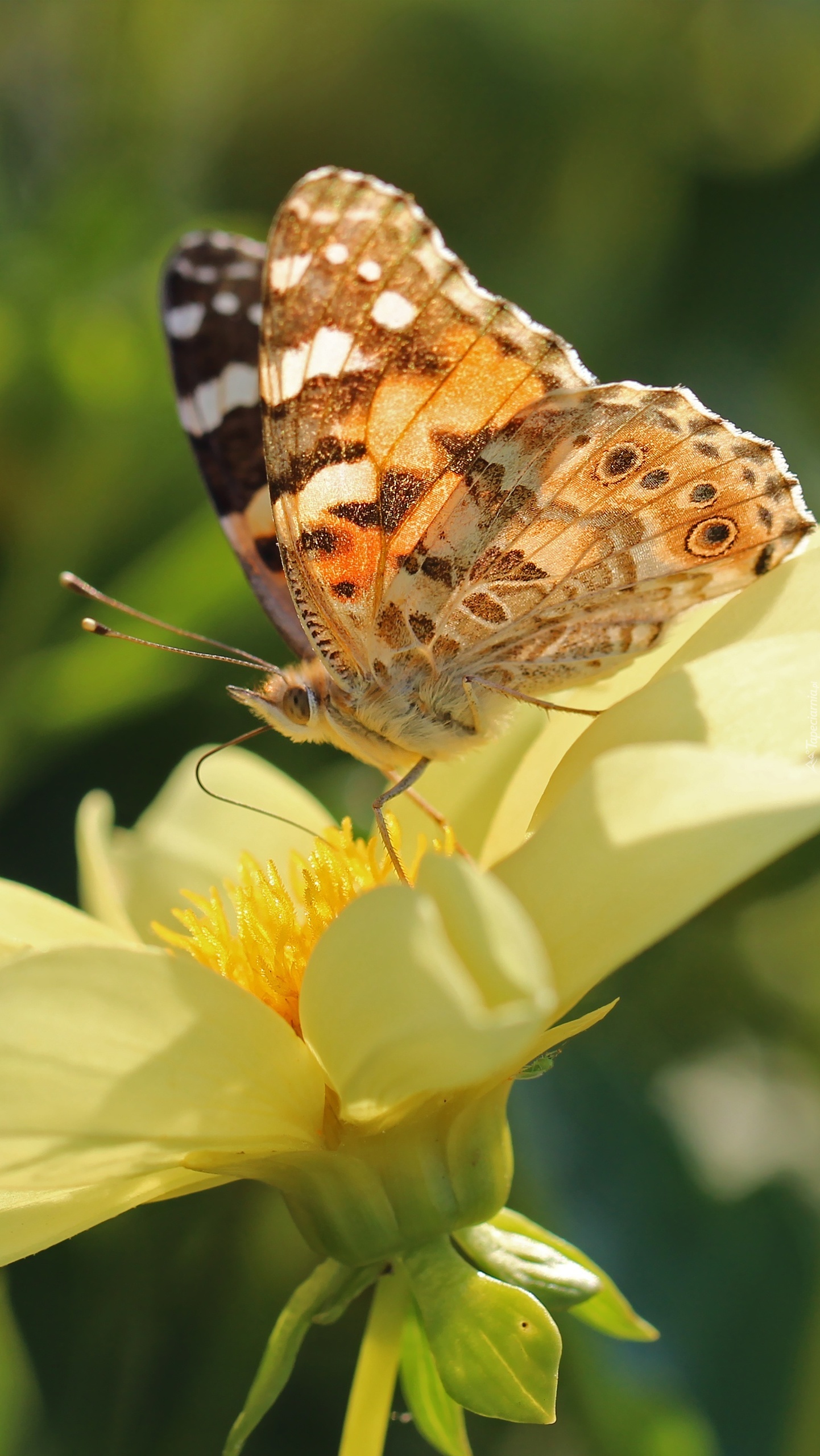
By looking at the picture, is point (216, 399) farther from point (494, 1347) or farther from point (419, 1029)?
point (494, 1347)

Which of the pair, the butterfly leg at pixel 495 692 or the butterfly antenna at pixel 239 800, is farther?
the butterfly antenna at pixel 239 800

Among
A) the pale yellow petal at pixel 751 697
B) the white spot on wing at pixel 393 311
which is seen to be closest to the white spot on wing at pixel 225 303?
the white spot on wing at pixel 393 311

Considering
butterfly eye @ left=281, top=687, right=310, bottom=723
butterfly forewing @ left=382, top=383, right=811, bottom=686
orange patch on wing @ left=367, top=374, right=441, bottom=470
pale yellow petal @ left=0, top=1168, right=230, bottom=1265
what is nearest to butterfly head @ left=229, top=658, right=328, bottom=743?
butterfly eye @ left=281, top=687, right=310, bottom=723

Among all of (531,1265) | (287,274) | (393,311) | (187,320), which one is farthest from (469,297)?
(531,1265)

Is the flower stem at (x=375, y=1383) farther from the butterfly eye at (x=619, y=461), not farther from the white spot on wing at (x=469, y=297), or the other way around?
the white spot on wing at (x=469, y=297)

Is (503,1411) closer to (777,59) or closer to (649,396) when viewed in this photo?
(649,396)
